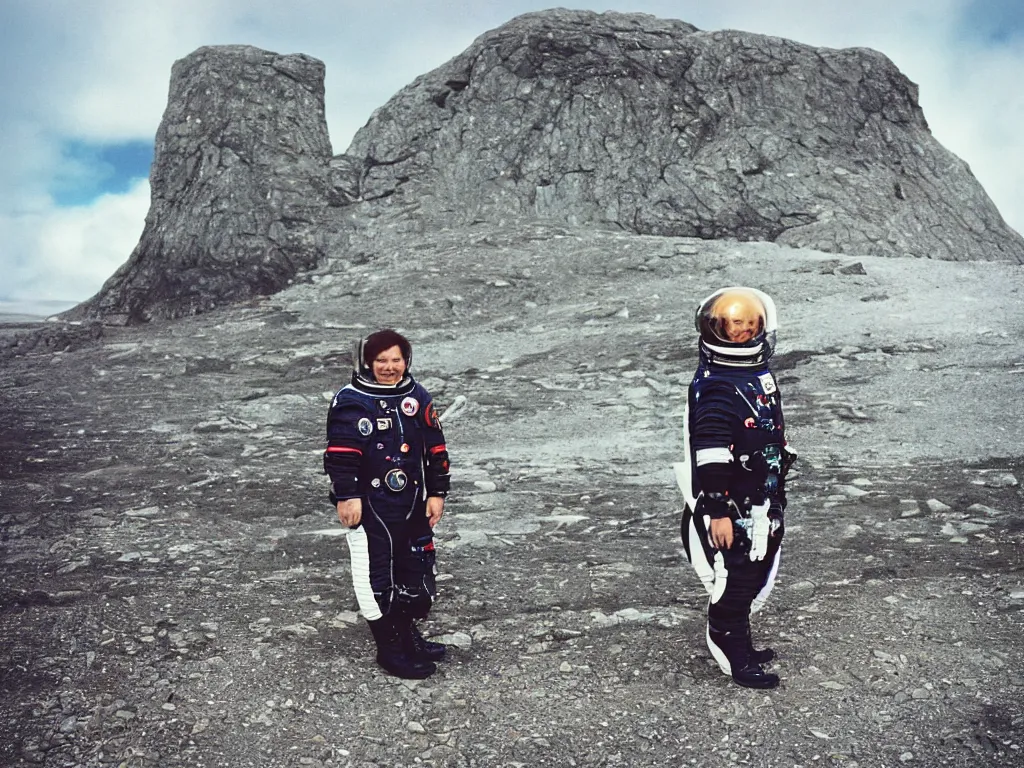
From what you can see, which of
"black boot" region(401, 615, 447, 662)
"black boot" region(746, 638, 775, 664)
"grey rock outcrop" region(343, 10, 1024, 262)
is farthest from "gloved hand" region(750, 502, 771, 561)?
"grey rock outcrop" region(343, 10, 1024, 262)

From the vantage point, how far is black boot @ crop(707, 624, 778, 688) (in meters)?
4.06

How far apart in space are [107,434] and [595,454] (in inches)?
220

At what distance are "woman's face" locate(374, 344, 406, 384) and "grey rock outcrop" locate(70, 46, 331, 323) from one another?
656 inches

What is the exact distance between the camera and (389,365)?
402 cm

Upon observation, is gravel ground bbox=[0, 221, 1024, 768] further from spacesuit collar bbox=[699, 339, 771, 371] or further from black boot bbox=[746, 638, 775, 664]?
spacesuit collar bbox=[699, 339, 771, 371]

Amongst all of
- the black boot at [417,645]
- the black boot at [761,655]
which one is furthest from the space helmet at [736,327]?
the black boot at [417,645]

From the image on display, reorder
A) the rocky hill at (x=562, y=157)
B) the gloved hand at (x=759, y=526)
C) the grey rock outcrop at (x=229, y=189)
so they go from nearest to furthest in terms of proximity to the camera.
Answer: the gloved hand at (x=759, y=526)
the grey rock outcrop at (x=229, y=189)
the rocky hill at (x=562, y=157)

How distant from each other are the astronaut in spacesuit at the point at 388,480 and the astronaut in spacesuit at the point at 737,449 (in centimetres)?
117

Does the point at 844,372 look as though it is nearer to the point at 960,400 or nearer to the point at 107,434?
the point at 960,400

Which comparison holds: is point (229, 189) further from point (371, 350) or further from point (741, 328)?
point (741, 328)

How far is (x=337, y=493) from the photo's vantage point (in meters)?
4.00

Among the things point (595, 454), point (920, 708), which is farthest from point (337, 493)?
point (595, 454)

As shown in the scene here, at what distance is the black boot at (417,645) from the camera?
432 cm

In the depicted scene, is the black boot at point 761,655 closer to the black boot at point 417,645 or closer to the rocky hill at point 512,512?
the rocky hill at point 512,512
